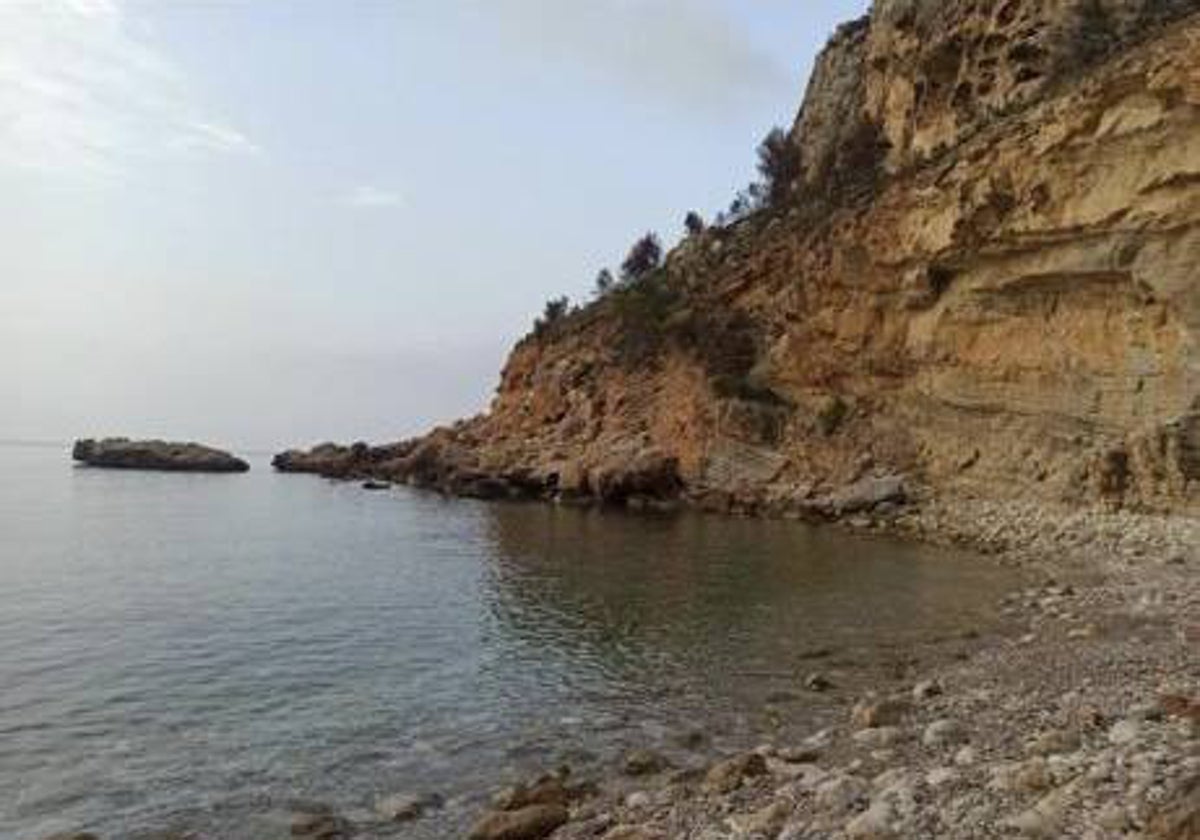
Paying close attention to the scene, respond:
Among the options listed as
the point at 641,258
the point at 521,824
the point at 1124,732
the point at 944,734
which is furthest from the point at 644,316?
the point at 1124,732

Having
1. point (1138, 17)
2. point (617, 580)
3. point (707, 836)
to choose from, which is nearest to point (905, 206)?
point (1138, 17)

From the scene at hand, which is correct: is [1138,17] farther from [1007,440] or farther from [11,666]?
[11,666]

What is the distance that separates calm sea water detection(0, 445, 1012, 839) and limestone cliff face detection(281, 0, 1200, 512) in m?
7.63

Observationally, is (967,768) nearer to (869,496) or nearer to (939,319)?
(869,496)

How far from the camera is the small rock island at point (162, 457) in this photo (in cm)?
9750

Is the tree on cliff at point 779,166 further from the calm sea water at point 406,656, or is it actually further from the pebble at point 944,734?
the pebble at point 944,734

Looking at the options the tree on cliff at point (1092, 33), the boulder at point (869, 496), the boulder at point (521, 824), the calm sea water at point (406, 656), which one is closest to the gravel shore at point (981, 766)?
the boulder at point (521, 824)

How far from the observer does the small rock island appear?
97500 mm

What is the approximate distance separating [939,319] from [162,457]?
243 feet

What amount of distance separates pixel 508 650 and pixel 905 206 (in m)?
31.3

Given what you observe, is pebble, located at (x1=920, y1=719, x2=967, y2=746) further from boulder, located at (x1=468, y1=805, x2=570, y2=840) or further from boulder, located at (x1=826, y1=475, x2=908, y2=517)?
boulder, located at (x1=826, y1=475, x2=908, y2=517)

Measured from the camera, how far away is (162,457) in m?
97.6

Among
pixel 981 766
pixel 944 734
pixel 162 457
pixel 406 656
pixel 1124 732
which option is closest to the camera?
pixel 1124 732

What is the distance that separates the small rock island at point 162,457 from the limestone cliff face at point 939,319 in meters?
32.6
